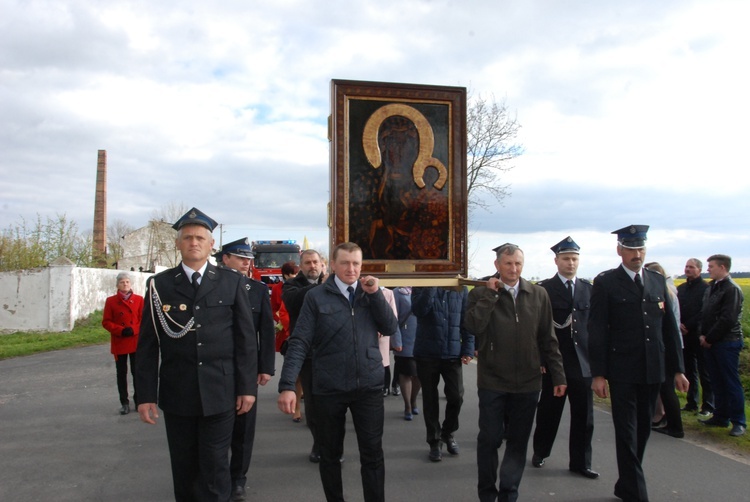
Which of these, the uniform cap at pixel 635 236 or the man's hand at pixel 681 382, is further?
the uniform cap at pixel 635 236

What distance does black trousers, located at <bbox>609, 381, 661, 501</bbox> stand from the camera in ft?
15.3

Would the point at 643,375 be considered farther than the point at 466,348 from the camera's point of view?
No

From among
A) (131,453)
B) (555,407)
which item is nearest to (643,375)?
(555,407)

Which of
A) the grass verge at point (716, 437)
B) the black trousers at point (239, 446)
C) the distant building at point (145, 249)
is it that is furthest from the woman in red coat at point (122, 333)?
the distant building at point (145, 249)

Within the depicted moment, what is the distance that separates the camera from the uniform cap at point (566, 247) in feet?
19.6

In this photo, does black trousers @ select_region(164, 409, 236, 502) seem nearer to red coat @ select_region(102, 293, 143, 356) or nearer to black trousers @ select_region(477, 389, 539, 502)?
black trousers @ select_region(477, 389, 539, 502)

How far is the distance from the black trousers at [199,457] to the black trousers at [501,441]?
1977mm

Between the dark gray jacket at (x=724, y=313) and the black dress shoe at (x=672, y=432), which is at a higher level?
the dark gray jacket at (x=724, y=313)

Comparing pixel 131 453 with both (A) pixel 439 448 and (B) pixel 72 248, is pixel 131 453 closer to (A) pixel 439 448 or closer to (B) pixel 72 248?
(A) pixel 439 448

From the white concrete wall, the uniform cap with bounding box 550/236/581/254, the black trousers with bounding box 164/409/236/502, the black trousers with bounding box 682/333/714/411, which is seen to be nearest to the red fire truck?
the white concrete wall

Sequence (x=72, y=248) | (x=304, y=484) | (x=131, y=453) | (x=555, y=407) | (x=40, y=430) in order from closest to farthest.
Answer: (x=304, y=484) < (x=555, y=407) < (x=131, y=453) < (x=40, y=430) < (x=72, y=248)

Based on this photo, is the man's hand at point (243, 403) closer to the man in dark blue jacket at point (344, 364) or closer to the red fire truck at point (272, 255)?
the man in dark blue jacket at point (344, 364)

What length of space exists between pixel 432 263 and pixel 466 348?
115 centimetres

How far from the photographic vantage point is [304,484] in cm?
537
